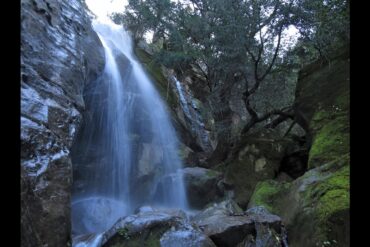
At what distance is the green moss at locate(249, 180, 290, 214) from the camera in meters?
8.96

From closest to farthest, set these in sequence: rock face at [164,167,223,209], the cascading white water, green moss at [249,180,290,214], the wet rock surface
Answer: the wet rock surface < green moss at [249,180,290,214] < rock face at [164,167,223,209] < the cascading white water

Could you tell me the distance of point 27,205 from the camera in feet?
17.0

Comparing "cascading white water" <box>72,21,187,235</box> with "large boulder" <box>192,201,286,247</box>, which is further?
"cascading white water" <box>72,21,187,235</box>

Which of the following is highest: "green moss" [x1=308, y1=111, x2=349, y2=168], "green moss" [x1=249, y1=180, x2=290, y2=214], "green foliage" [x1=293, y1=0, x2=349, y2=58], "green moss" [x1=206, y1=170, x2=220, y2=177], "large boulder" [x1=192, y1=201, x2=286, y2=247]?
"green foliage" [x1=293, y1=0, x2=349, y2=58]

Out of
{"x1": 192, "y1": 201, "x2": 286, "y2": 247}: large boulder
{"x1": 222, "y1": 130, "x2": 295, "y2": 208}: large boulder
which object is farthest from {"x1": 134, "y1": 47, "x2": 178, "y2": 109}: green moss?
{"x1": 192, "y1": 201, "x2": 286, "y2": 247}: large boulder

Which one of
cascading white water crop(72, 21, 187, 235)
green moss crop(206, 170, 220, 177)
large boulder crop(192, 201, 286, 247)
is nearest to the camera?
large boulder crop(192, 201, 286, 247)

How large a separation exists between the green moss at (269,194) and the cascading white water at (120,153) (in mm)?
4235

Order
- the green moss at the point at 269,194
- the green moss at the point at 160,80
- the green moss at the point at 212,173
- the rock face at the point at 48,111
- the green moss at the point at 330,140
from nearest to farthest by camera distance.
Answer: the rock face at the point at 48,111 < the green moss at the point at 330,140 < the green moss at the point at 269,194 < the green moss at the point at 212,173 < the green moss at the point at 160,80

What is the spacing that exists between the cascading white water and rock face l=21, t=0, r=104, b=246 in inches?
100

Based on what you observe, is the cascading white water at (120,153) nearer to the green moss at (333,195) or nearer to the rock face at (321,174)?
the rock face at (321,174)

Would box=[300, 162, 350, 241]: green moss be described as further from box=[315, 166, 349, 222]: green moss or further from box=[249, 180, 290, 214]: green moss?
box=[249, 180, 290, 214]: green moss

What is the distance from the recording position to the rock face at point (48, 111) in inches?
219

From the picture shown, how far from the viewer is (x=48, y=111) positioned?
735cm

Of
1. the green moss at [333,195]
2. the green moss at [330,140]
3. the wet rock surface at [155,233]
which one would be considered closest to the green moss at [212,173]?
the green moss at [330,140]
